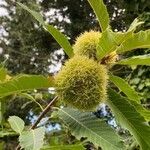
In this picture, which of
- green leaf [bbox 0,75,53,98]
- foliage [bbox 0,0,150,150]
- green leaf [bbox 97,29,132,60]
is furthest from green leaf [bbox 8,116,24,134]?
green leaf [bbox 97,29,132,60]

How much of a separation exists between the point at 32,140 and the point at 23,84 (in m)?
0.14

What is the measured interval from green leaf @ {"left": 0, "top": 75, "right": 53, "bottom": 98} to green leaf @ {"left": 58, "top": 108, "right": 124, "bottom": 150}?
0.47ft

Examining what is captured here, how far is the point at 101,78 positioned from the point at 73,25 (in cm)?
825

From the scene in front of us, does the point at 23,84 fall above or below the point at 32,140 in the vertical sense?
above

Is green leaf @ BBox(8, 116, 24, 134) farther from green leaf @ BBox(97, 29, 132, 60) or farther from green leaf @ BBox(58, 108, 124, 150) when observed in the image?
green leaf @ BBox(97, 29, 132, 60)

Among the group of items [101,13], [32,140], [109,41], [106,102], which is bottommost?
[32,140]

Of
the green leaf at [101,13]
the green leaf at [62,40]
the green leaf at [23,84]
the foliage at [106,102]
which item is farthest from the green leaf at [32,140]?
the green leaf at [101,13]

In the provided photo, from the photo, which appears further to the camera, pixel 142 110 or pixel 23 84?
pixel 142 110

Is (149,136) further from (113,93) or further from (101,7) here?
(101,7)

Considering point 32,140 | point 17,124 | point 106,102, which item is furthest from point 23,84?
point 17,124

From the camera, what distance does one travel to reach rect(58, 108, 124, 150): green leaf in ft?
3.95

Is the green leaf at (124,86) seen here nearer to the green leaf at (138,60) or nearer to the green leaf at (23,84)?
the green leaf at (138,60)

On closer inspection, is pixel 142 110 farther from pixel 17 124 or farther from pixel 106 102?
pixel 17 124

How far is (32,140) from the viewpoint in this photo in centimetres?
120
